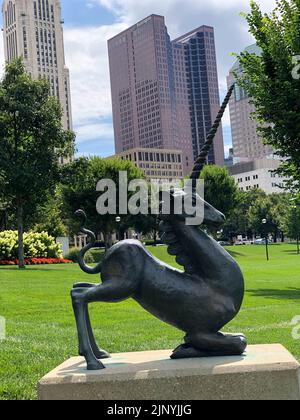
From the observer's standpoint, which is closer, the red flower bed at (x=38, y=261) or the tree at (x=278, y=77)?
the tree at (x=278, y=77)

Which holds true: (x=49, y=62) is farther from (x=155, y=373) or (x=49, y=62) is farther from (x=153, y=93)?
(x=155, y=373)

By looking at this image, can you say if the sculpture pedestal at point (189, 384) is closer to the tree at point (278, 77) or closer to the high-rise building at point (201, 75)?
the tree at point (278, 77)

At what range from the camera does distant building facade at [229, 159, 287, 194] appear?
14238 cm

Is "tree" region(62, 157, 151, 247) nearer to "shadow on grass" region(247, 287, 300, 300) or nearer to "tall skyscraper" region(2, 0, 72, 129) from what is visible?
Answer: "shadow on grass" region(247, 287, 300, 300)

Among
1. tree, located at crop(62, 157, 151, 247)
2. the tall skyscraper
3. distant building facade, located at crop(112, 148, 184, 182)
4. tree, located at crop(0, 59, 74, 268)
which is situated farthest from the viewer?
the tall skyscraper

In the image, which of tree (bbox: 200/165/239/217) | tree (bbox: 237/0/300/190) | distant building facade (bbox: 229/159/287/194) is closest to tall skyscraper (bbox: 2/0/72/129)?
distant building facade (bbox: 229/159/287/194)

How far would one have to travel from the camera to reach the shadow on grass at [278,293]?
17.9m

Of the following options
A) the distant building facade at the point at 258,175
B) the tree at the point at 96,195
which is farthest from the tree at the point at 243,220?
the tree at the point at 96,195

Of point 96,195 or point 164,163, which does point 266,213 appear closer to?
point 164,163

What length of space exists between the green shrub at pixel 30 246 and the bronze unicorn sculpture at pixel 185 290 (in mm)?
32049

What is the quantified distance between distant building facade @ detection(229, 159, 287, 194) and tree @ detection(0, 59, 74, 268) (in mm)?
113502

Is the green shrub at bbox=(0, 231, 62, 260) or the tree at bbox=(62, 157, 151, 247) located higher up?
the tree at bbox=(62, 157, 151, 247)

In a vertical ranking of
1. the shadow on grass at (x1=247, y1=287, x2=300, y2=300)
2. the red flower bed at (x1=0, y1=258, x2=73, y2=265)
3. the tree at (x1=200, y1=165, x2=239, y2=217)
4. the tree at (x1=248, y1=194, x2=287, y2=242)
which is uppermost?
the tree at (x1=200, y1=165, x2=239, y2=217)
